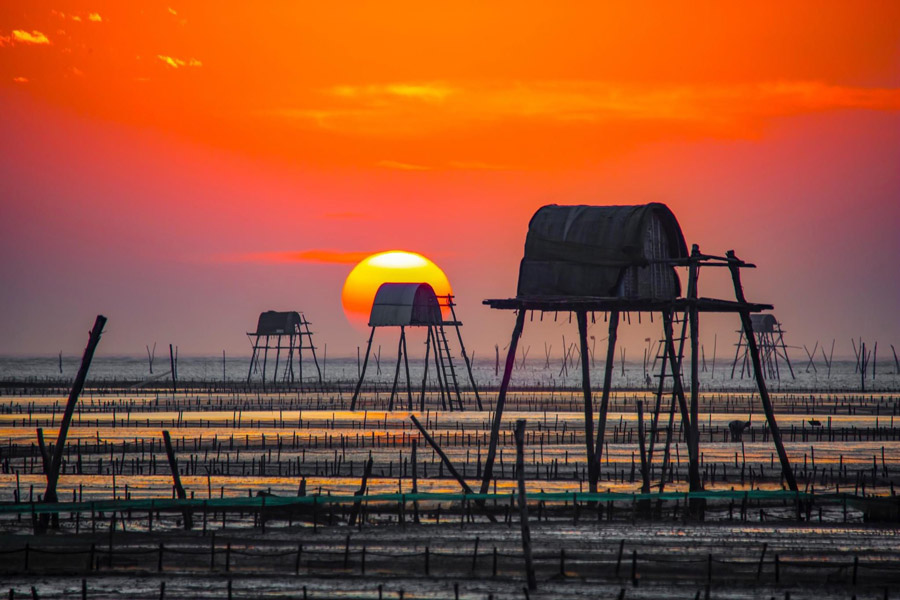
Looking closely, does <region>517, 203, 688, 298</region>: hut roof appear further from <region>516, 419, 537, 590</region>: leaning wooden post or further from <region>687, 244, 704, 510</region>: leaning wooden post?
<region>516, 419, 537, 590</region>: leaning wooden post

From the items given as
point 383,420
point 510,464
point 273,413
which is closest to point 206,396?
point 273,413

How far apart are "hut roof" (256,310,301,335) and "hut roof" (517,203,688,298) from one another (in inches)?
4638

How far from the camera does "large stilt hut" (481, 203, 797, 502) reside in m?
37.6

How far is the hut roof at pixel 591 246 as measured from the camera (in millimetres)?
37719

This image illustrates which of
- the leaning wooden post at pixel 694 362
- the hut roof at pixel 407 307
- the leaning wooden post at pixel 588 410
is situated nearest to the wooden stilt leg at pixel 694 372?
the leaning wooden post at pixel 694 362

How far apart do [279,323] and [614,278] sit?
123368mm

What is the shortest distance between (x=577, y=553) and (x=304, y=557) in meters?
6.68

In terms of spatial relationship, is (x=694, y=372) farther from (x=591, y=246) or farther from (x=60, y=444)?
(x=60, y=444)

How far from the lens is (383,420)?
8256 cm

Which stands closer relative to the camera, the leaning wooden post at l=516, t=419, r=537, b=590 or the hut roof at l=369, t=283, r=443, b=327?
the leaning wooden post at l=516, t=419, r=537, b=590

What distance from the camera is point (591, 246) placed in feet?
125

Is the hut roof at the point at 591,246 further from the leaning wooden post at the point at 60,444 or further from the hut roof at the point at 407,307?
the hut roof at the point at 407,307

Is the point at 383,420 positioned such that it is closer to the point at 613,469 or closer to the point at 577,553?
the point at 613,469

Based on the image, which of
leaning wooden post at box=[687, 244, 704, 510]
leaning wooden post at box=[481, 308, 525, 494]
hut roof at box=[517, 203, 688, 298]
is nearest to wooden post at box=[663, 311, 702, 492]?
leaning wooden post at box=[687, 244, 704, 510]
